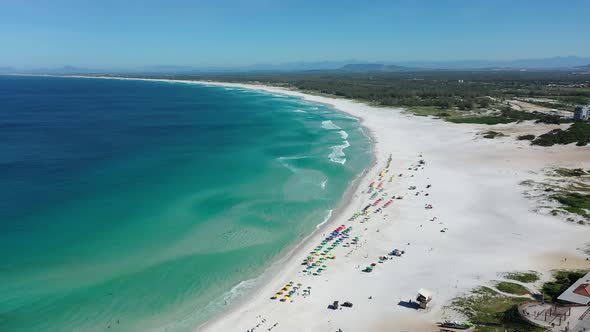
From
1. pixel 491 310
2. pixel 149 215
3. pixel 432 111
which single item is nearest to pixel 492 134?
pixel 432 111

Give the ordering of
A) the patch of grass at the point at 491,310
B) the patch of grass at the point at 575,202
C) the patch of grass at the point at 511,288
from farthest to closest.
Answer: the patch of grass at the point at 575,202
the patch of grass at the point at 511,288
the patch of grass at the point at 491,310

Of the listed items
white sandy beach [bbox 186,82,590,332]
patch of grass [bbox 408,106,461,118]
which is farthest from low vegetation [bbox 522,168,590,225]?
patch of grass [bbox 408,106,461,118]

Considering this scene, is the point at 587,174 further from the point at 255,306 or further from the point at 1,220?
the point at 1,220

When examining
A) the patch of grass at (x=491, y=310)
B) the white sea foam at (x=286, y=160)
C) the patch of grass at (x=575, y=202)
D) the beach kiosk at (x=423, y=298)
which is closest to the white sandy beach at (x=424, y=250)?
the beach kiosk at (x=423, y=298)

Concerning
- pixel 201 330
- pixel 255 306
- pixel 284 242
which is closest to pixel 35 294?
pixel 201 330

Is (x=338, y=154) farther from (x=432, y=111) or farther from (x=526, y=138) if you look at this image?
(x=432, y=111)

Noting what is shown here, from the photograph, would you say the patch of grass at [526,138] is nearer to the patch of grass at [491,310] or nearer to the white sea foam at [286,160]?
the white sea foam at [286,160]

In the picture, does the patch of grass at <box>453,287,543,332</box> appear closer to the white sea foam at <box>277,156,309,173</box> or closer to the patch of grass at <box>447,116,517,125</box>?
the white sea foam at <box>277,156,309,173</box>
